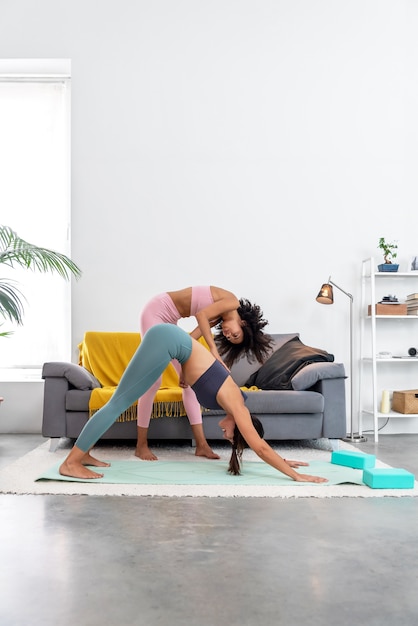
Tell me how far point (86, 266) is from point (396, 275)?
2589 millimetres

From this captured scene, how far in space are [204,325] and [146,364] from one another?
692 millimetres

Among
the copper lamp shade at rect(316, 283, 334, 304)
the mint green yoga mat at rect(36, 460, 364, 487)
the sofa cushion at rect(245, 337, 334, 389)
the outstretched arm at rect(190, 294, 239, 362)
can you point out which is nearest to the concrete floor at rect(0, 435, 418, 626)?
the mint green yoga mat at rect(36, 460, 364, 487)

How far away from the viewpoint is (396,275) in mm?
5660

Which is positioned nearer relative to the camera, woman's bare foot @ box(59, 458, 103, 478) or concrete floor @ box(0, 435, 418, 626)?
concrete floor @ box(0, 435, 418, 626)

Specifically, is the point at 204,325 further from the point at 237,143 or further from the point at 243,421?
the point at 237,143

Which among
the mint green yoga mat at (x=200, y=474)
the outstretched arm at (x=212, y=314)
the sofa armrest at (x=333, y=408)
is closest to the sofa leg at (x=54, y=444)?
the mint green yoga mat at (x=200, y=474)

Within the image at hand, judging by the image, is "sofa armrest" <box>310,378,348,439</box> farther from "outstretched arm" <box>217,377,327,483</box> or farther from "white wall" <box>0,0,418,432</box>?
"outstretched arm" <box>217,377,327,483</box>

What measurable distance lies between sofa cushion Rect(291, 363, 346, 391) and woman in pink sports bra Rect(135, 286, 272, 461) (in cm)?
59

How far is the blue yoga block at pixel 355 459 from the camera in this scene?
396 centimetres

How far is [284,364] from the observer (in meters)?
5.06

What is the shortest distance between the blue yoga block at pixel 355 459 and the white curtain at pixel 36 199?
2.95m

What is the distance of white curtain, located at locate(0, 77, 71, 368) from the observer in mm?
6188

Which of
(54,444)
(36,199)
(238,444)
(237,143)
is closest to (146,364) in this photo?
(238,444)

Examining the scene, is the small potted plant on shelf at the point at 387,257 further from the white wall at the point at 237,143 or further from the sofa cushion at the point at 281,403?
the sofa cushion at the point at 281,403
